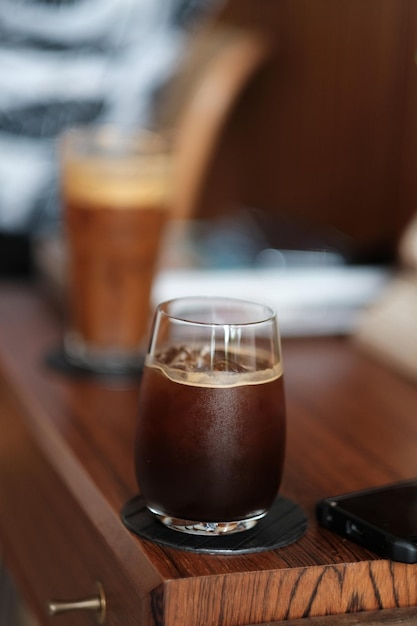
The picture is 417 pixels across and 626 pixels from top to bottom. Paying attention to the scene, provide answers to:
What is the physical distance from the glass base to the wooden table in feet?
0.07

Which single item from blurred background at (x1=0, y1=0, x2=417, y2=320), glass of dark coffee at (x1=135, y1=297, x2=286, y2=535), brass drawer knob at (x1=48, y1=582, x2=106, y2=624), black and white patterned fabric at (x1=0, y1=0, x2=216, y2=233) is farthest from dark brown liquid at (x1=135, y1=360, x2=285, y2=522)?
black and white patterned fabric at (x1=0, y1=0, x2=216, y2=233)

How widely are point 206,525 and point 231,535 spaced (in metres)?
0.02

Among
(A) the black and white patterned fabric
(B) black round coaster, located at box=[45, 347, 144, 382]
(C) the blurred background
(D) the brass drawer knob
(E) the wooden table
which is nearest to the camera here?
(E) the wooden table

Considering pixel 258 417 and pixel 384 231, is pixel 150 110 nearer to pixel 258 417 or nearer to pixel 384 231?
pixel 384 231

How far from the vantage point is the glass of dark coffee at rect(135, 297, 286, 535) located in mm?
614

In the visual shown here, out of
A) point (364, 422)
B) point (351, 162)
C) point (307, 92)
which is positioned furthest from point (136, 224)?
point (307, 92)

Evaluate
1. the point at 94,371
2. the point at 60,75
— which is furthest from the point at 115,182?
the point at 60,75

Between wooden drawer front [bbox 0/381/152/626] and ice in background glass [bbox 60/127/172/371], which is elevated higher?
ice in background glass [bbox 60/127/172/371]

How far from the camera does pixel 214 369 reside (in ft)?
2.02

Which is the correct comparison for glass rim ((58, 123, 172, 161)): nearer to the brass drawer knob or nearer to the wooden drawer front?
the wooden drawer front

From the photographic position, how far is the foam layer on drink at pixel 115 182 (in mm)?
1041

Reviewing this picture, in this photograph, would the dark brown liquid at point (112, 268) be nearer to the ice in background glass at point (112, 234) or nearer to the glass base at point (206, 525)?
the ice in background glass at point (112, 234)

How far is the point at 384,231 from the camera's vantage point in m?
1.90

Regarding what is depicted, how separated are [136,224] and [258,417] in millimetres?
470
